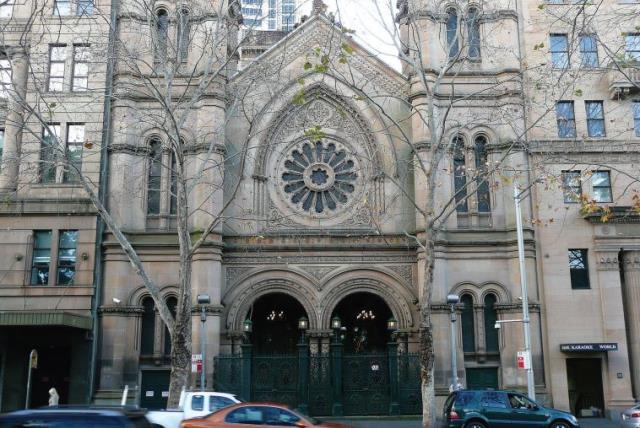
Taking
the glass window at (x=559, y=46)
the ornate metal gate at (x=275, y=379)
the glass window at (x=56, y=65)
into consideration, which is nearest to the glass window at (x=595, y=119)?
Result: the glass window at (x=559, y=46)

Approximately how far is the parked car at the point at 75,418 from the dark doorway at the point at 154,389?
19.3m

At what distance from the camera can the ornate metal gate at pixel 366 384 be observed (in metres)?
28.9

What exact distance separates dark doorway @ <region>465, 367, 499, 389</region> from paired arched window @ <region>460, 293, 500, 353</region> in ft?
2.61

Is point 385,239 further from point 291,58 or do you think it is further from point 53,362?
point 53,362

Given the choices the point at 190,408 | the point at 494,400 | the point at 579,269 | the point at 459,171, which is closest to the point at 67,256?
the point at 190,408

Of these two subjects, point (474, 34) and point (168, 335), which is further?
point (474, 34)

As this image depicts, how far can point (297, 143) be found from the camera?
1281 inches

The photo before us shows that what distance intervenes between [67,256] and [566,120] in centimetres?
2272

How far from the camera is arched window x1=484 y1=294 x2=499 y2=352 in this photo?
29.9 metres

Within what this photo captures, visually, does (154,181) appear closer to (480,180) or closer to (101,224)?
(101,224)

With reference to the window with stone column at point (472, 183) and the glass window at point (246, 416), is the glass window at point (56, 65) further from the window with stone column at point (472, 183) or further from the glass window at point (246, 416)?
the glass window at point (246, 416)

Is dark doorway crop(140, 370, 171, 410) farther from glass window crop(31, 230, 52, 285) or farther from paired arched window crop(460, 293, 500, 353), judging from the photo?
paired arched window crop(460, 293, 500, 353)

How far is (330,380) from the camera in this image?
28.9 meters

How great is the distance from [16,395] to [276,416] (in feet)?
56.8
